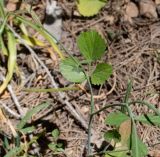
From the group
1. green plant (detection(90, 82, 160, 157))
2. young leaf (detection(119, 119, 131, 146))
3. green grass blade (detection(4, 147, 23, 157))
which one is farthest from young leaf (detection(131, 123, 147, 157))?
green grass blade (detection(4, 147, 23, 157))

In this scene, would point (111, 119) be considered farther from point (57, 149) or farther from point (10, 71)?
point (10, 71)

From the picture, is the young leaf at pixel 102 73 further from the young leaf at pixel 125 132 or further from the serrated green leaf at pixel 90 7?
the serrated green leaf at pixel 90 7

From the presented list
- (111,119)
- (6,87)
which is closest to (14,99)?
(6,87)

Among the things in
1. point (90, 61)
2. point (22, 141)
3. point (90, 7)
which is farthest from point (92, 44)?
point (90, 7)

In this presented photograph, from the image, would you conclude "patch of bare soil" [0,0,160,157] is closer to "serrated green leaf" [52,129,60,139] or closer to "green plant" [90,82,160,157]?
"serrated green leaf" [52,129,60,139]

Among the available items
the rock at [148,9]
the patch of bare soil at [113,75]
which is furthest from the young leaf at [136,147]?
the rock at [148,9]

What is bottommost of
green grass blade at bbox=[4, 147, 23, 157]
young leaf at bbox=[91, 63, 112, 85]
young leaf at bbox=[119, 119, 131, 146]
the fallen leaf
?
green grass blade at bbox=[4, 147, 23, 157]
